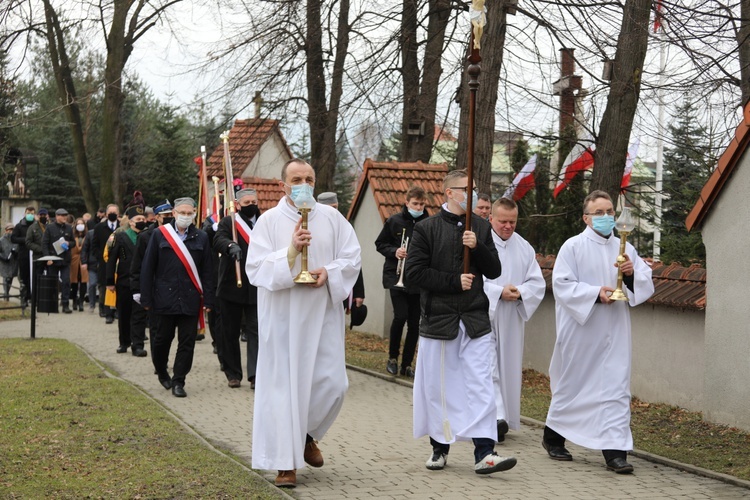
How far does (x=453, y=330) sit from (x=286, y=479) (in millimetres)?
1543

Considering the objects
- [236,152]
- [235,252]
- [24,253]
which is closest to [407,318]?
[235,252]

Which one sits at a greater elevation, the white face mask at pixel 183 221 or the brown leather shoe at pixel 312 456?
the white face mask at pixel 183 221

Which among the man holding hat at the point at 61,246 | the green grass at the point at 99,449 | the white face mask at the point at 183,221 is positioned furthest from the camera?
the man holding hat at the point at 61,246

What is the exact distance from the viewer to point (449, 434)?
789cm

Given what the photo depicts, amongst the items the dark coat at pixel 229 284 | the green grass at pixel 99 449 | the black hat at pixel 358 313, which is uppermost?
the dark coat at pixel 229 284

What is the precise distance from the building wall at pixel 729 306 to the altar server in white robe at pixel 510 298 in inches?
63.0

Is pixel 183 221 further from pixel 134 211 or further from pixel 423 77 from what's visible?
pixel 423 77

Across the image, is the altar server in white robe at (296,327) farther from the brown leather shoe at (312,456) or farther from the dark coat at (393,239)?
the dark coat at (393,239)

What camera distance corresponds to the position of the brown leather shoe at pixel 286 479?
737 centimetres

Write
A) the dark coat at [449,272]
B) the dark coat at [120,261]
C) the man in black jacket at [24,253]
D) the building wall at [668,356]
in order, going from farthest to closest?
1. the man in black jacket at [24,253]
2. the dark coat at [120,261]
3. the building wall at [668,356]
4. the dark coat at [449,272]

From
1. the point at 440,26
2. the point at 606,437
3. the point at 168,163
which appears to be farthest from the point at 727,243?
the point at 168,163

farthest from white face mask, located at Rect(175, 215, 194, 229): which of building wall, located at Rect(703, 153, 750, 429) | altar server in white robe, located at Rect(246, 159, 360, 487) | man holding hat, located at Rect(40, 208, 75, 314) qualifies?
man holding hat, located at Rect(40, 208, 75, 314)

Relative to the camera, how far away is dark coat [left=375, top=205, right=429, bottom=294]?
12.8m

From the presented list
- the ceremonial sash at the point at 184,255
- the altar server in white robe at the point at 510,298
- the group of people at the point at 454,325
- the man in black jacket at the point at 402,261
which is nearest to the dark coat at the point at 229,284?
the ceremonial sash at the point at 184,255
